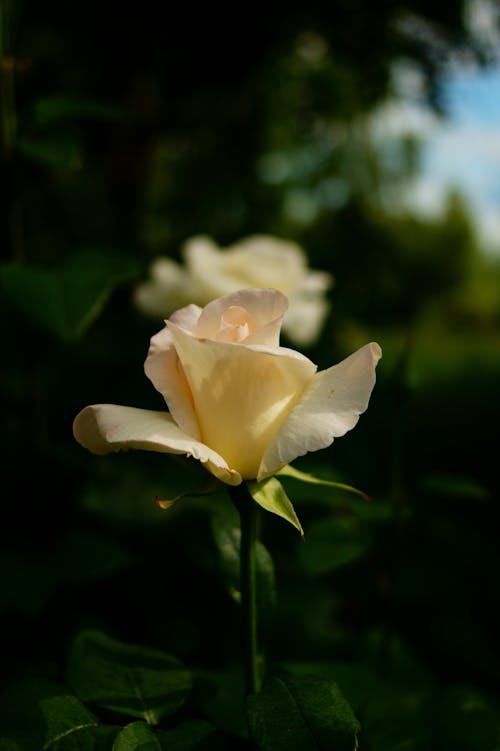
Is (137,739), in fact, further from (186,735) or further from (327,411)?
(327,411)

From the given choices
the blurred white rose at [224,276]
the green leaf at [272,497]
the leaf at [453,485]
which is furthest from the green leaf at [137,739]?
the blurred white rose at [224,276]

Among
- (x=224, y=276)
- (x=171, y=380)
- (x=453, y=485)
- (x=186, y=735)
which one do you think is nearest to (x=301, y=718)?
(x=186, y=735)

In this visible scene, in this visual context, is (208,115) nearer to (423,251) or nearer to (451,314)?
(451,314)

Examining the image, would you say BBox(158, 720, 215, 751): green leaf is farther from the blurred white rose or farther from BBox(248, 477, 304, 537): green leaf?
the blurred white rose

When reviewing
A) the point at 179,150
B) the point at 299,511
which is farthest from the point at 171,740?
the point at 179,150

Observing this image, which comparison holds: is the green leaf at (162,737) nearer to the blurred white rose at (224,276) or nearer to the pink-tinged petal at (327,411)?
the pink-tinged petal at (327,411)

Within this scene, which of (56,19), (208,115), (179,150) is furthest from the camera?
(179,150)
